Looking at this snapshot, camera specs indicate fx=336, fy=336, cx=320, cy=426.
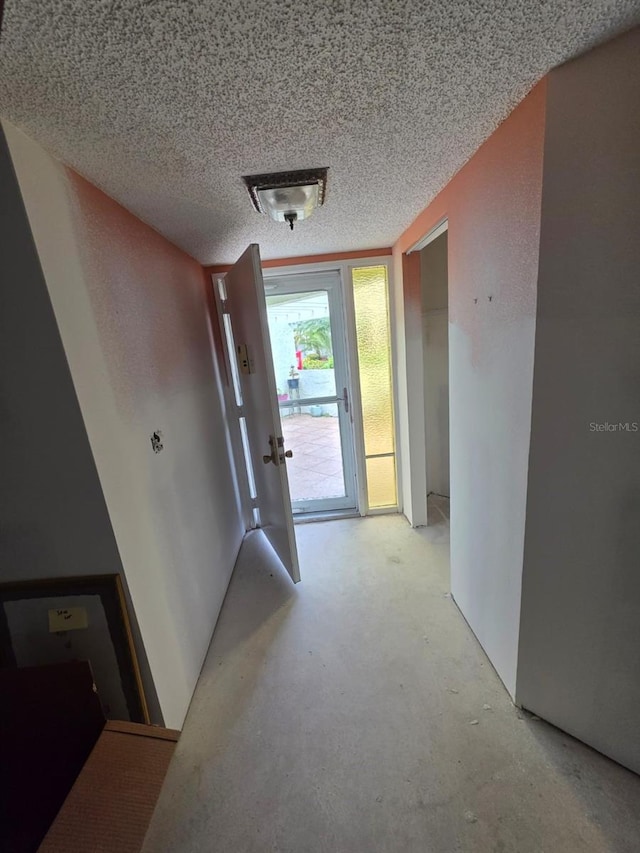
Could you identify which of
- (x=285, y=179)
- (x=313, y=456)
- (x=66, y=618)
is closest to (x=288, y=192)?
(x=285, y=179)

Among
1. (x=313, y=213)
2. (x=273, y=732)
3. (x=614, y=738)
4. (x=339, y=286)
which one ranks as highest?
(x=313, y=213)

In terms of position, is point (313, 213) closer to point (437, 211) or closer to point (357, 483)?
point (437, 211)

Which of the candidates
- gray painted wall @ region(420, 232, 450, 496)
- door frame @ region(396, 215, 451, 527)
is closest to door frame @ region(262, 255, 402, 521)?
door frame @ region(396, 215, 451, 527)

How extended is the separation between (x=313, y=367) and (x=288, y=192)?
1481 millimetres

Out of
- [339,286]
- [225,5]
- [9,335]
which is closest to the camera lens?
[225,5]

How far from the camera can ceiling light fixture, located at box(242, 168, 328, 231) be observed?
1.22 meters

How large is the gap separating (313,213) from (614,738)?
91.4 inches

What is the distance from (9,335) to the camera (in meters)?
0.91

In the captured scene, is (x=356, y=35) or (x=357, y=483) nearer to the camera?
(x=356, y=35)

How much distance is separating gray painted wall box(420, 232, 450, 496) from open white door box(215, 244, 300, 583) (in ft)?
4.65

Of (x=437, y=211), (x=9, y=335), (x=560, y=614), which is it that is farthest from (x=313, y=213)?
(x=560, y=614)

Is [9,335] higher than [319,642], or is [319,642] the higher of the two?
[9,335]

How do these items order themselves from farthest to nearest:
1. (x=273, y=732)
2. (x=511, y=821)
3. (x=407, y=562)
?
(x=407, y=562) → (x=273, y=732) → (x=511, y=821)

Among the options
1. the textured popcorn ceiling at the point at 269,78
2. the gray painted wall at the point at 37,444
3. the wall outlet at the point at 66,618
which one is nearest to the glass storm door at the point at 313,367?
the textured popcorn ceiling at the point at 269,78
